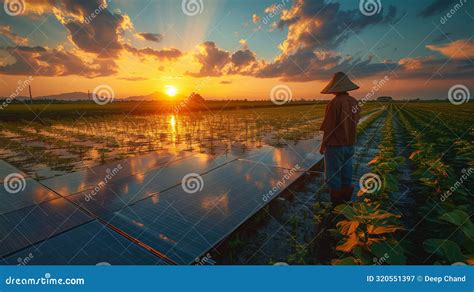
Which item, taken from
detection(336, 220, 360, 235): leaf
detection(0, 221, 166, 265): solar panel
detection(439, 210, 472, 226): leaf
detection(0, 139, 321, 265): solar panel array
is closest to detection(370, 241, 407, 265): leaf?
detection(336, 220, 360, 235): leaf

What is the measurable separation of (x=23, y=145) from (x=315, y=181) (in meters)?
8.37

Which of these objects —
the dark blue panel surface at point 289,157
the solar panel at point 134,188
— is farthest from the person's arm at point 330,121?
the solar panel at point 134,188

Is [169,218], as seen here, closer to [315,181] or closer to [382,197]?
[315,181]

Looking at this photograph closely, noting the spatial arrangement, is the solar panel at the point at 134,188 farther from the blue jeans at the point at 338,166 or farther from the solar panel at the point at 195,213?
the blue jeans at the point at 338,166

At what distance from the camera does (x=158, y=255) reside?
1912 millimetres

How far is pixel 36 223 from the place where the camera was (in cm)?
226

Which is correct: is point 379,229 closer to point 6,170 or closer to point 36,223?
point 36,223

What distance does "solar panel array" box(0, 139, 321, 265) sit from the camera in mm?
1938

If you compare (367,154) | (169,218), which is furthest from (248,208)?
(367,154)

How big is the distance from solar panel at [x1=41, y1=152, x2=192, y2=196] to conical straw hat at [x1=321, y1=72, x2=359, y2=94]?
3187 millimetres

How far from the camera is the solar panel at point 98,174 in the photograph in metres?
3.14

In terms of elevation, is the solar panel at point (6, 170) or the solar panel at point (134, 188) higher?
the solar panel at point (6, 170)

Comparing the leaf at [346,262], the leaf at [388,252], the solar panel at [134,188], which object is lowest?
the leaf at [346,262]

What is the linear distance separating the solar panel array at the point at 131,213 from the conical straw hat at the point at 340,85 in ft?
4.77
